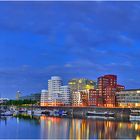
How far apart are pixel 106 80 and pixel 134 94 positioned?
21679 millimetres

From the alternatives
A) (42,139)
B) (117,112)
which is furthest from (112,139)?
(117,112)

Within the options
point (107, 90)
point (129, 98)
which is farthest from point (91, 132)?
point (107, 90)

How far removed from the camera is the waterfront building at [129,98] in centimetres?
14061

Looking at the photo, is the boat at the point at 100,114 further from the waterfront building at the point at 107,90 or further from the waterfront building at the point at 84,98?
the waterfront building at the point at 84,98

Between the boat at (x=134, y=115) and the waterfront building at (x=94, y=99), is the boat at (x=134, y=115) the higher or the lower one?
the lower one

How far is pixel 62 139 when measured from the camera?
51781 millimetres

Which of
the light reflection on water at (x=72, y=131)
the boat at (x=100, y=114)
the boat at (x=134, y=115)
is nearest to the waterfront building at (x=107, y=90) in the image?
the boat at (x=100, y=114)

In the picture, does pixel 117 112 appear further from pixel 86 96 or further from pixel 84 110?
pixel 86 96

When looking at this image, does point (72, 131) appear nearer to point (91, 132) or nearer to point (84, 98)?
point (91, 132)

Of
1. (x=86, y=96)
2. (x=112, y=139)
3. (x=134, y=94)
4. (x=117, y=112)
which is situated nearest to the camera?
(x=112, y=139)

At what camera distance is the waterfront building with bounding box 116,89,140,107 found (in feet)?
461

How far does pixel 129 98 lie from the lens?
14338 cm

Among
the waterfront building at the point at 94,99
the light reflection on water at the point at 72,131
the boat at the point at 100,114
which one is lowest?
the light reflection on water at the point at 72,131

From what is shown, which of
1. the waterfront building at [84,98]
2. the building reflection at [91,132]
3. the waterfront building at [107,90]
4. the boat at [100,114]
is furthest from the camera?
the waterfront building at [84,98]
